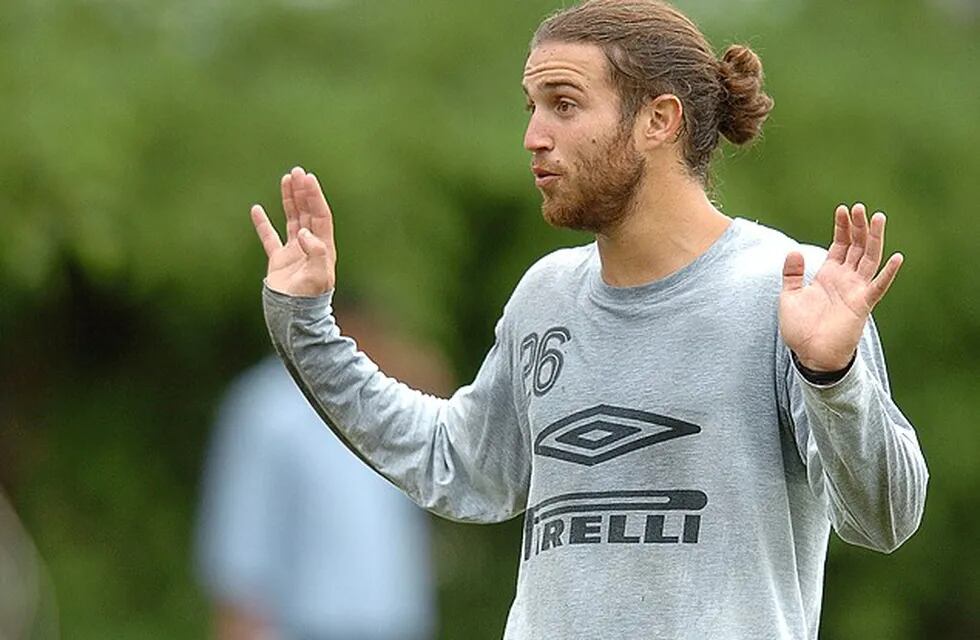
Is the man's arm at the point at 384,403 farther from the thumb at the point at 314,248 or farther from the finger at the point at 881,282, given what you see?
the finger at the point at 881,282

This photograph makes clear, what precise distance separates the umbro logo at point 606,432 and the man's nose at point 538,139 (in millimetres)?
445

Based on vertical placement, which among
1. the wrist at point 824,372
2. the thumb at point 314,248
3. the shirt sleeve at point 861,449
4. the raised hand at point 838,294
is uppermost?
the thumb at point 314,248

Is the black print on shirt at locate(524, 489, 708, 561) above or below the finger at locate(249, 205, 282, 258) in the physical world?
below

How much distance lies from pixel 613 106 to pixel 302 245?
25.6 inches

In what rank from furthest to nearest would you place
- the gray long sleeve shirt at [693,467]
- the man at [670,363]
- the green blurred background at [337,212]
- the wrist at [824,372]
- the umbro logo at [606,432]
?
the green blurred background at [337,212] < the umbro logo at [606,432] < the gray long sleeve shirt at [693,467] < the man at [670,363] < the wrist at [824,372]

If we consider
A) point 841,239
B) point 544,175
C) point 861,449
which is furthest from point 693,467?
point 544,175

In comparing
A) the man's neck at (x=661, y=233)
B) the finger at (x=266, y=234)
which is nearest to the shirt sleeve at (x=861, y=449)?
the man's neck at (x=661, y=233)

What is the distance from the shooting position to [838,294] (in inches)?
127

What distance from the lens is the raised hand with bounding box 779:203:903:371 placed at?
317 cm

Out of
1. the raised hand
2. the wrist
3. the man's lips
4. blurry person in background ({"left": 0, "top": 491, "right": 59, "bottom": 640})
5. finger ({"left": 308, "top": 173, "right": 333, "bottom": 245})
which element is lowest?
blurry person in background ({"left": 0, "top": 491, "right": 59, "bottom": 640})

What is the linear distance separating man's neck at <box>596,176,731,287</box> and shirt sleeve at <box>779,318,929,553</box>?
0.90ft

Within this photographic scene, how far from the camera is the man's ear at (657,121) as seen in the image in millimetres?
3582

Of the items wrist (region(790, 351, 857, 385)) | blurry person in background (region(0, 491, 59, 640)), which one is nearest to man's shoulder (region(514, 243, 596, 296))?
wrist (region(790, 351, 857, 385))

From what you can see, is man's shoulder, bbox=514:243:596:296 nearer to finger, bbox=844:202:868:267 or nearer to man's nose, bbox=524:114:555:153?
man's nose, bbox=524:114:555:153
